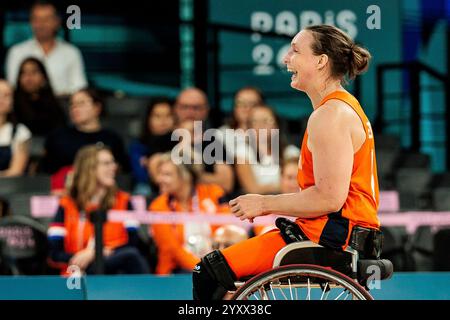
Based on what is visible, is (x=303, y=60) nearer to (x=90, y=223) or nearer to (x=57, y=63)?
(x=90, y=223)

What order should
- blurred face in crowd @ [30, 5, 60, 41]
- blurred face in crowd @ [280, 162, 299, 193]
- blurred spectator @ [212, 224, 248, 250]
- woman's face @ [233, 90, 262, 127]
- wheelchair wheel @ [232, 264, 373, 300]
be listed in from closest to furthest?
1. wheelchair wheel @ [232, 264, 373, 300]
2. blurred spectator @ [212, 224, 248, 250]
3. blurred face in crowd @ [280, 162, 299, 193]
4. woman's face @ [233, 90, 262, 127]
5. blurred face in crowd @ [30, 5, 60, 41]

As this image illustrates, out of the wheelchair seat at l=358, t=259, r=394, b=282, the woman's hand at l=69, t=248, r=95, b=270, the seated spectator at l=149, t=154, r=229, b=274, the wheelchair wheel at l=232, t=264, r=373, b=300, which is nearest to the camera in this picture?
the wheelchair wheel at l=232, t=264, r=373, b=300

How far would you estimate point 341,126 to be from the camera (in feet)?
11.8

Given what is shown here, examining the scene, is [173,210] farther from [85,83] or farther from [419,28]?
[419,28]

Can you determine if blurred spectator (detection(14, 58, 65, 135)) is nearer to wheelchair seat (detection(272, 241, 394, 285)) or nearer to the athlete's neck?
the athlete's neck

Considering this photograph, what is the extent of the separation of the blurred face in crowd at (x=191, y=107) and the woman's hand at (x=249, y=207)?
4015 millimetres

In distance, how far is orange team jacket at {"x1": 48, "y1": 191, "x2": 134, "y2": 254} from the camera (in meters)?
6.66

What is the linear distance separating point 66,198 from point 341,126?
3376 mm

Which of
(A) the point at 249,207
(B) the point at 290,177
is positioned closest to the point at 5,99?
(B) the point at 290,177

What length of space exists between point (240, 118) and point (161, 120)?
1.66ft

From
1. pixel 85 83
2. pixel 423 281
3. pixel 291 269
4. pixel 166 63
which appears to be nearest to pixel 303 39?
pixel 291 269

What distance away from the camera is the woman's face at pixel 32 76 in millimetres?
7805

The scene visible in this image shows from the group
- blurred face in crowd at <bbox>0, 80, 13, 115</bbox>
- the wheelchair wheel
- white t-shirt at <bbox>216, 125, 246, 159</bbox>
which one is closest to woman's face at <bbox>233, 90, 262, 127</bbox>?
white t-shirt at <bbox>216, 125, 246, 159</bbox>

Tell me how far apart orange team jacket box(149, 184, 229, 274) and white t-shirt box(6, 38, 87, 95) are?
1.81 meters
